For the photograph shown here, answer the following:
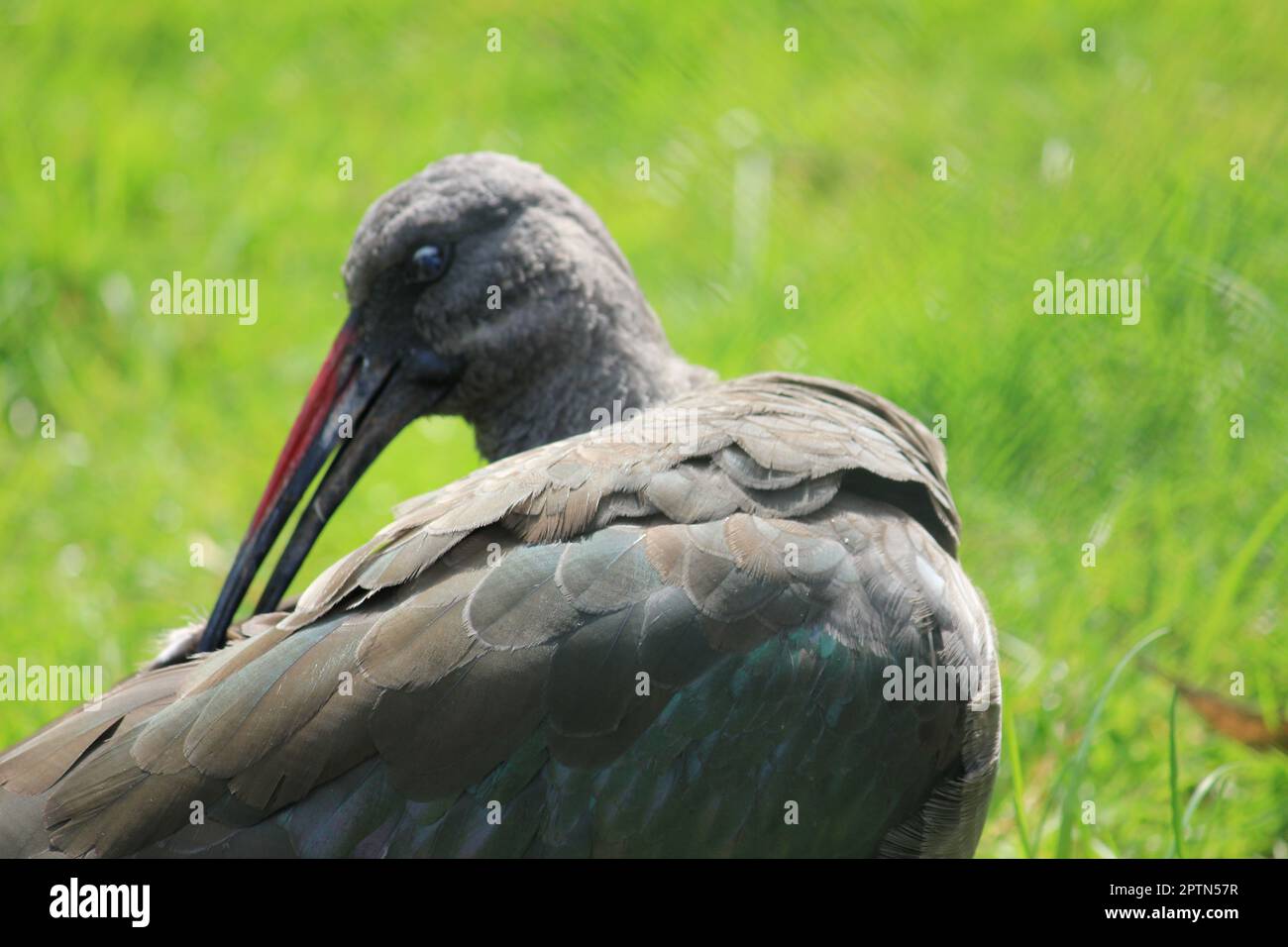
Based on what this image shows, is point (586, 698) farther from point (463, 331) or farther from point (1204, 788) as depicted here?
point (1204, 788)

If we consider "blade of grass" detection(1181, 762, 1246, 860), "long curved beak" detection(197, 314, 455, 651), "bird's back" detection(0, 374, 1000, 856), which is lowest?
"blade of grass" detection(1181, 762, 1246, 860)

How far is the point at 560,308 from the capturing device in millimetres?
3414

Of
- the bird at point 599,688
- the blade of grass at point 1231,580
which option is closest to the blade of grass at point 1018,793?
the bird at point 599,688

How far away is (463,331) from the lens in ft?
11.3

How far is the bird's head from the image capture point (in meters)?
3.39

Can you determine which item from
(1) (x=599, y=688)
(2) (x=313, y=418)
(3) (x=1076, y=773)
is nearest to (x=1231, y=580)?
(3) (x=1076, y=773)

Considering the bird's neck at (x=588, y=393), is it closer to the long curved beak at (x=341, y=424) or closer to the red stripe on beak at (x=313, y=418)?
the long curved beak at (x=341, y=424)

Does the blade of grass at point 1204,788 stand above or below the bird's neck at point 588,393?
below

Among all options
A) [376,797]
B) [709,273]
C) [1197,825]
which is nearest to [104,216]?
[709,273]

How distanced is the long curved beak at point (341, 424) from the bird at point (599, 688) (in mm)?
483

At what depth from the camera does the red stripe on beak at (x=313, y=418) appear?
3484 millimetres

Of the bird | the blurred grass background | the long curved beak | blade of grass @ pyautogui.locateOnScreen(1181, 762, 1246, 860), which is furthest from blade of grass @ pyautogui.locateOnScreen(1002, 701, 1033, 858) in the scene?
the long curved beak

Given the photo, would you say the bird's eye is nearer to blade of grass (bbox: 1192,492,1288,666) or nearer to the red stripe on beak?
the red stripe on beak

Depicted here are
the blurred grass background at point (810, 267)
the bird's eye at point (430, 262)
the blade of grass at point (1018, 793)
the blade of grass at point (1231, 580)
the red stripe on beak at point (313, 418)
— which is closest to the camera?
the blade of grass at point (1018, 793)
